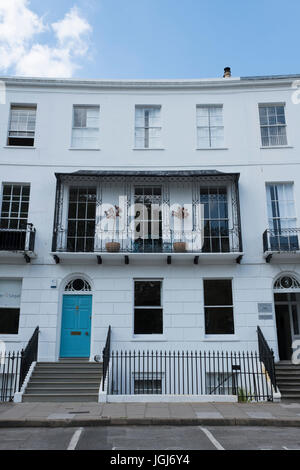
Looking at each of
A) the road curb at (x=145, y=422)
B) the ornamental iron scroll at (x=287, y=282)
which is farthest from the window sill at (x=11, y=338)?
the ornamental iron scroll at (x=287, y=282)

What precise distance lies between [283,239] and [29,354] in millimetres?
9652

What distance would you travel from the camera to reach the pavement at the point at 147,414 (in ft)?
27.4

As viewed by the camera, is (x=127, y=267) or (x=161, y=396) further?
(x=127, y=267)

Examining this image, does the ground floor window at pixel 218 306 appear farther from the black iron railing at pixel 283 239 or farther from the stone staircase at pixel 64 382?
the stone staircase at pixel 64 382

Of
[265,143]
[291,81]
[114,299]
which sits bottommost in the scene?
[114,299]

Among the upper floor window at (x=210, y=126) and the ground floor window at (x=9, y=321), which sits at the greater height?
the upper floor window at (x=210, y=126)

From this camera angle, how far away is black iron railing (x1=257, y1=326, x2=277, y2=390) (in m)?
11.2

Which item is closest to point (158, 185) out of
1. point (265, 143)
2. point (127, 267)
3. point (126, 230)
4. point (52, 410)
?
point (126, 230)

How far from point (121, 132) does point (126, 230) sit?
4101mm

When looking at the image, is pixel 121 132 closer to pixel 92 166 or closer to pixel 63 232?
pixel 92 166

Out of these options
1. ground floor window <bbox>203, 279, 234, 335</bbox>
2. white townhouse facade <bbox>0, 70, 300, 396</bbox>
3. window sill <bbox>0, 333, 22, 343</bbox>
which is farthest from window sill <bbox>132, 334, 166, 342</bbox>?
window sill <bbox>0, 333, 22, 343</bbox>

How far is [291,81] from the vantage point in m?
15.5

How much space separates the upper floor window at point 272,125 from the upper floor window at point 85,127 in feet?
22.0

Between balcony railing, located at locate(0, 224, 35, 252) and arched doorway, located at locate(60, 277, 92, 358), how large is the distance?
83.1 inches
